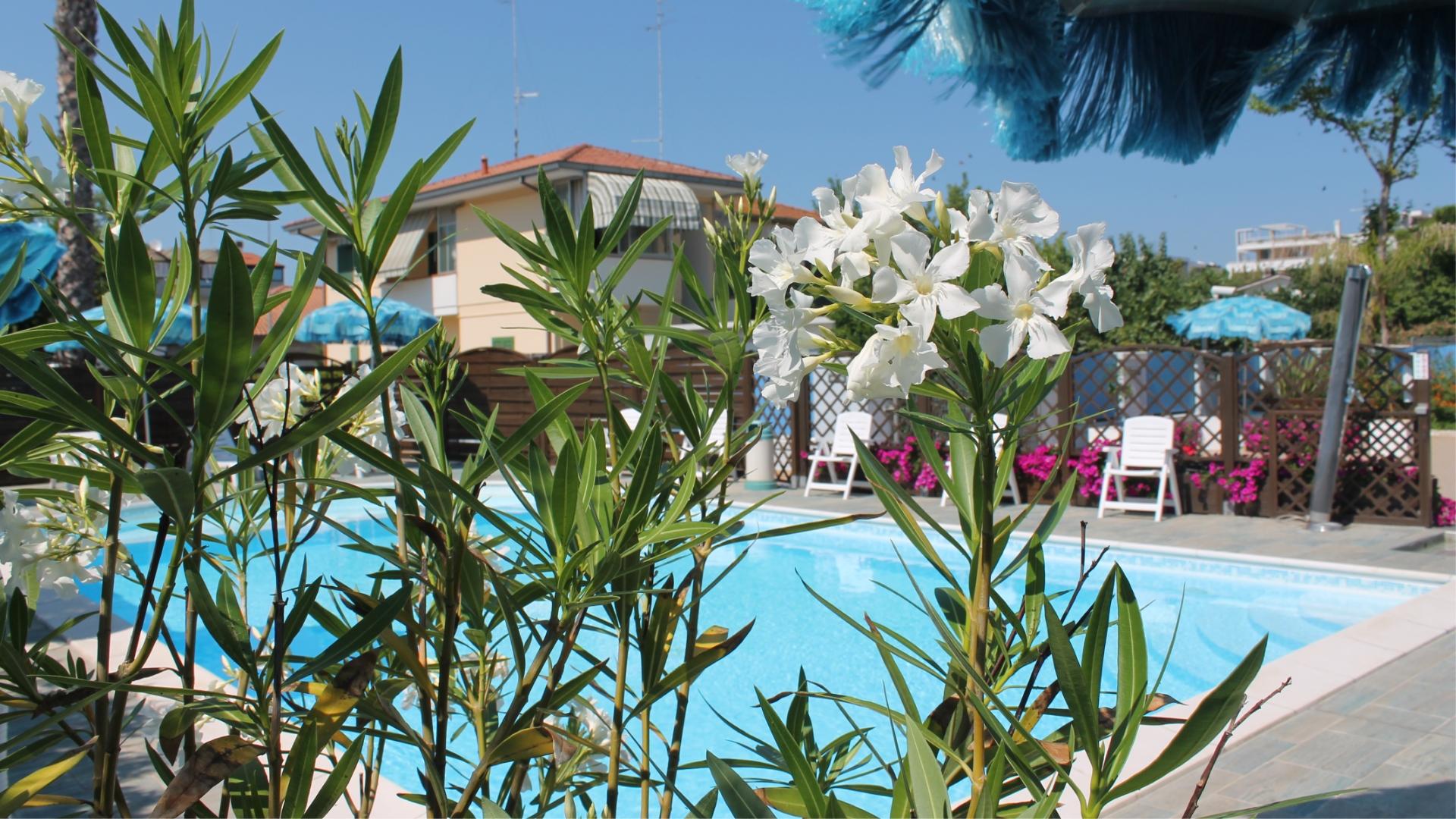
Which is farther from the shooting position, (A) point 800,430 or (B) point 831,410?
(B) point 831,410

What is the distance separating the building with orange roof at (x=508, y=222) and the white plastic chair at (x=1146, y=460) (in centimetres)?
1211

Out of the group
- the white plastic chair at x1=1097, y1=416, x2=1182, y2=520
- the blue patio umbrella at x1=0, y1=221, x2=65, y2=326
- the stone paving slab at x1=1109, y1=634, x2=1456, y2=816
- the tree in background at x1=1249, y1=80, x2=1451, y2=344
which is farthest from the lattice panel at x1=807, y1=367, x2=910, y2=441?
the tree in background at x1=1249, y1=80, x2=1451, y2=344

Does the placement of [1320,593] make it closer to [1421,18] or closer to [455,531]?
[1421,18]

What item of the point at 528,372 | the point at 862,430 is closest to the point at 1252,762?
the point at 528,372

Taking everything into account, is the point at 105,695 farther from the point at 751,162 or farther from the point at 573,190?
the point at 573,190

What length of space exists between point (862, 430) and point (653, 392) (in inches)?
365

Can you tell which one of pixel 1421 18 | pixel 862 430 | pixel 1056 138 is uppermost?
pixel 1421 18

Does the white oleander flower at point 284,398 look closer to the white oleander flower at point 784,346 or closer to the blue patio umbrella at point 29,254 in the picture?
the white oleander flower at point 784,346

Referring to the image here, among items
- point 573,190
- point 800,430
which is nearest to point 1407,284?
point 573,190

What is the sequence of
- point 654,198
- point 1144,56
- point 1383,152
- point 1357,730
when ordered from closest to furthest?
point 1144,56 → point 1357,730 → point 654,198 → point 1383,152

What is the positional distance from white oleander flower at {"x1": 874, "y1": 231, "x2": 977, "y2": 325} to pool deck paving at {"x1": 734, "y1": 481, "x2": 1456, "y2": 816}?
2.90ft

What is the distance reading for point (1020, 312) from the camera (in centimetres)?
70

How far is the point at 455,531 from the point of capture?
761 millimetres

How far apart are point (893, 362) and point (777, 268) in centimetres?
15
